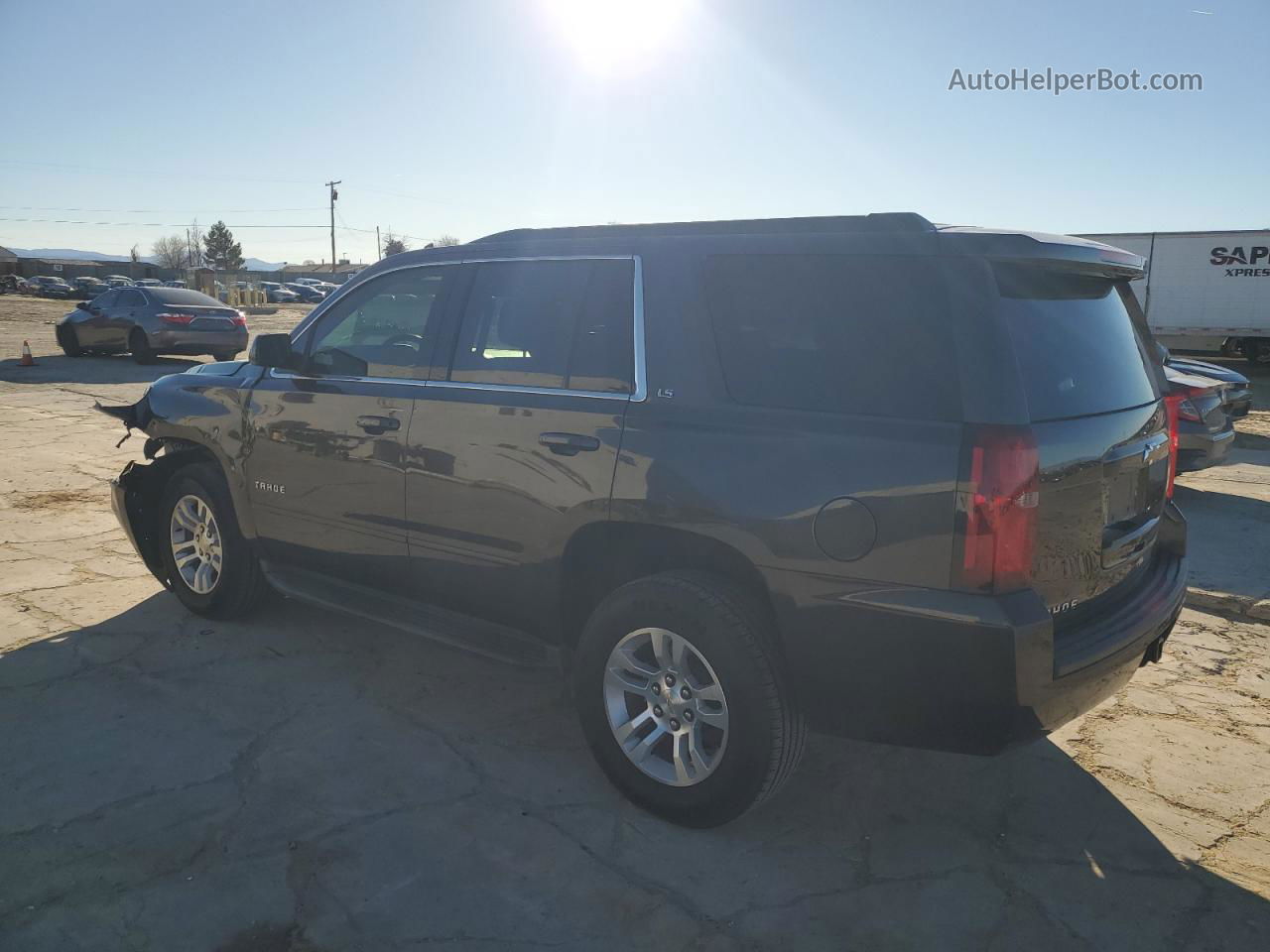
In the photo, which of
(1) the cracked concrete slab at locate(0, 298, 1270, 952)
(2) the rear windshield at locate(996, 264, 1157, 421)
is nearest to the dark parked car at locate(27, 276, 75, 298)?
(1) the cracked concrete slab at locate(0, 298, 1270, 952)

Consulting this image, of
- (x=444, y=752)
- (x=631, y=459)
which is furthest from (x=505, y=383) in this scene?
(x=444, y=752)

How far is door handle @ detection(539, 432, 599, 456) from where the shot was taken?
3246mm

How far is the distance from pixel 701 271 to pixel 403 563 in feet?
5.71

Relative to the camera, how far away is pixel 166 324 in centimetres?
1867

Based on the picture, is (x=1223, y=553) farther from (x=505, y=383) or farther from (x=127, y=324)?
(x=127, y=324)

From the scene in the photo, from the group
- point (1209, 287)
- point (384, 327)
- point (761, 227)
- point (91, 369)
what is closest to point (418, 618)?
point (384, 327)

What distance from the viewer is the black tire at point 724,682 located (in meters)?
2.87

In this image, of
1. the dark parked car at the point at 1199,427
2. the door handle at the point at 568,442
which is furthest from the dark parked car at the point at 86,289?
the door handle at the point at 568,442

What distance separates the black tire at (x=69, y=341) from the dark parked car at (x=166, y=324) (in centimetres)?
81

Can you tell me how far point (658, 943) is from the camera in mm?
2596

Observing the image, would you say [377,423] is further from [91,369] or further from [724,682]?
[91,369]

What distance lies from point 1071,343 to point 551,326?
5.83 ft

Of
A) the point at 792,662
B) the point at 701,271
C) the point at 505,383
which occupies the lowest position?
the point at 792,662

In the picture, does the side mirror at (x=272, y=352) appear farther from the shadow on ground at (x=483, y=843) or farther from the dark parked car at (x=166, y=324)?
the dark parked car at (x=166, y=324)
